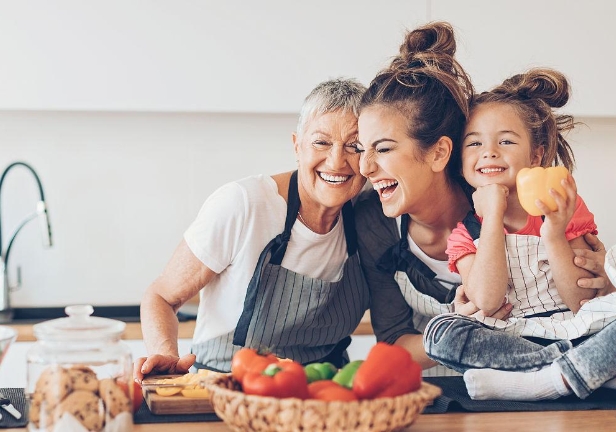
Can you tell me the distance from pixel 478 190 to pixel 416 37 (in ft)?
1.31

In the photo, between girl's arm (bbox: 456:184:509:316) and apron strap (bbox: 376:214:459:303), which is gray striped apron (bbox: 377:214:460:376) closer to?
apron strap (bbox: 376:214:459:303)

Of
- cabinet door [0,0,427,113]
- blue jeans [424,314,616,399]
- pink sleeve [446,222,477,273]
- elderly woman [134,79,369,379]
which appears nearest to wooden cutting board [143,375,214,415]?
blue jeans [424,314,616,399]

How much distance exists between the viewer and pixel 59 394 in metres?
1.06

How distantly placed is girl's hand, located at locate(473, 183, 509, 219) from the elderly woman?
0.31m

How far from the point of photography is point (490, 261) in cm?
176

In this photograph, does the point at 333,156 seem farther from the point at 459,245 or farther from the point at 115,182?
the point at 115,182

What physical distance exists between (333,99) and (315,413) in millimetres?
1108

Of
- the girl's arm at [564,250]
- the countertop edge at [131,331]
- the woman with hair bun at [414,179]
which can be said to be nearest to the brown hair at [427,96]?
the woman with hair bun at [414,179]

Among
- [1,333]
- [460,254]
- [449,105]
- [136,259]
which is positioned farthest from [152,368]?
[136,259]

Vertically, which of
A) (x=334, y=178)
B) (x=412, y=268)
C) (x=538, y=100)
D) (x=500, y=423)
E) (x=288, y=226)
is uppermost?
(x=538, y=100)

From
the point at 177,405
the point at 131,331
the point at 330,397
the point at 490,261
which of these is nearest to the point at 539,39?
the point at 490,261

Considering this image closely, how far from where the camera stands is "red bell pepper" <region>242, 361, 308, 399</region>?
1.09 metres

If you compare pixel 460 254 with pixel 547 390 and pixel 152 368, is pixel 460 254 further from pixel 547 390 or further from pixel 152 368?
pixel 152 368

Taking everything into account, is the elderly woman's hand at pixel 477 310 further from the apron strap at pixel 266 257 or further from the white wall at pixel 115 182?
the white wall at pixel 115 182
